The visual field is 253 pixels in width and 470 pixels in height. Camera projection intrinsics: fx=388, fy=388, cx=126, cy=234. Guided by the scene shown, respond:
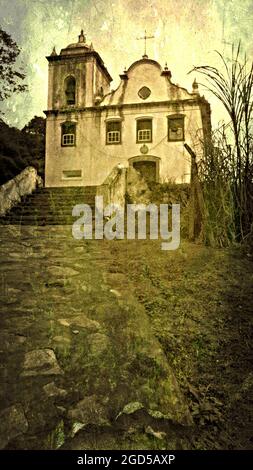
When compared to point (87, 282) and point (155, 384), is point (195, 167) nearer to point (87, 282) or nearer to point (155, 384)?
point (87, 282)

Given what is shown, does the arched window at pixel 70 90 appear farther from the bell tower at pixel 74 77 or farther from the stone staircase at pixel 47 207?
the stone staircase at pixel 47 207

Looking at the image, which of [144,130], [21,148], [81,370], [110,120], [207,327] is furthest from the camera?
[21,148]

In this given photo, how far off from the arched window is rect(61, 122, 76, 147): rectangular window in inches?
57.2

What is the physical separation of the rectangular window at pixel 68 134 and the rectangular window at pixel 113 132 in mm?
2014

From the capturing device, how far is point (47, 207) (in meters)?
13.7

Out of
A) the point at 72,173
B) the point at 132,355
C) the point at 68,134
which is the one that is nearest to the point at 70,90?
the point at 68,134

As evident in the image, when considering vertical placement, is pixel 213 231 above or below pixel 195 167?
below

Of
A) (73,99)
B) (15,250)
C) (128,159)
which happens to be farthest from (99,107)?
(15,250)

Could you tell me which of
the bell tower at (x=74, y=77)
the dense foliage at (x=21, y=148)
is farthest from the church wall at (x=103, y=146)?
the dense foliage at (x=21, y=148)

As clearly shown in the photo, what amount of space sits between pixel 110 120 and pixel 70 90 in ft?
10.9

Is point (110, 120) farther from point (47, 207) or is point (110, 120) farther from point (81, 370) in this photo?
point (81, 370)

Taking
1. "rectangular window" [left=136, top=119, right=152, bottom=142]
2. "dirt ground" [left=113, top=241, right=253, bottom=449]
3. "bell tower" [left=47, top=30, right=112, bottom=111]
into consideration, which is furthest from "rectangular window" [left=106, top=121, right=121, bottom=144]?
"dirt ground" [left=113, top=241, right=253, bottom=449]
